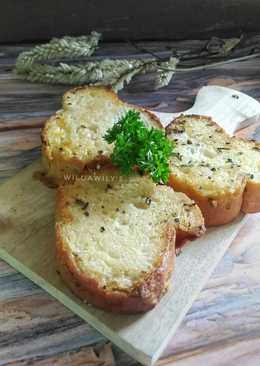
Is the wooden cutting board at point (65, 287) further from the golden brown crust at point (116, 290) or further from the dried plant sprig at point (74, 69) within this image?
the dried plant sprig at point (74, 69)

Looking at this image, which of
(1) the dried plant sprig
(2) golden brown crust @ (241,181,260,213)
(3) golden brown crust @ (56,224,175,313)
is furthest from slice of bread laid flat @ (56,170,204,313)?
(1) the dried plant sprig

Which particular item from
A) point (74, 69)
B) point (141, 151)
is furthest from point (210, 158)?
point (74, 69)

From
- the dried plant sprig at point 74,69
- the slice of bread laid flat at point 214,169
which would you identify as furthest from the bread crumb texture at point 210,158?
the dried plant sprig at point 74,69

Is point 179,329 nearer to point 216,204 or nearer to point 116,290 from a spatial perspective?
point 116,290

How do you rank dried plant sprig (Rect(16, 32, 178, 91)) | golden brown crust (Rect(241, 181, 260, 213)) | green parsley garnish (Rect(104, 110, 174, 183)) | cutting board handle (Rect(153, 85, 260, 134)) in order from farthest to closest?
dried plant sprig (Rect(16, 32, 178, 91))
cutting board handle (Rect(153, 85, 260, 134))
golden brown crust (Rect(241, 181, 260, 213))
green parsley garnish (Rect(104, 110, 174, 183))

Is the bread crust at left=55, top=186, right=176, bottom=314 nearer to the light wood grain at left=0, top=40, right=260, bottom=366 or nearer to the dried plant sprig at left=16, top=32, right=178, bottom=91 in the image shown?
the light wood grain at left=0, top=40, right=260, bottom=366
